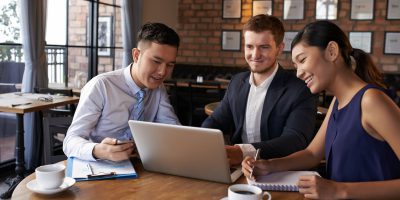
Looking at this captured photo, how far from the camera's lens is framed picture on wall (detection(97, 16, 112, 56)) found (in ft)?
18.8

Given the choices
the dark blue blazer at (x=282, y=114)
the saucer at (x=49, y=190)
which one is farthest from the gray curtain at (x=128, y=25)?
the saucer at (x=49, y=190)

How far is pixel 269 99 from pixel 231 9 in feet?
16.9

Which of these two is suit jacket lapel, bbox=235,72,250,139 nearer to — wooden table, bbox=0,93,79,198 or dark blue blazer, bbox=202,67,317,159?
dark blue blazer, bbox=202,67,317,159

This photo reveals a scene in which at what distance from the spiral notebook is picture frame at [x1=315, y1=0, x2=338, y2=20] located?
5.41 meters

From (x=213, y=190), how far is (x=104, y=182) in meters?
0.36

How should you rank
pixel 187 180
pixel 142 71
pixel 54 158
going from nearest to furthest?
pixel 187 180
pixel 142 71
pixel 54 158

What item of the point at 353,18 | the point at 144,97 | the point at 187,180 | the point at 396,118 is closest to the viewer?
the point at 396,118

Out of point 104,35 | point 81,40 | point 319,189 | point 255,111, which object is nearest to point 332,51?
point 319,189

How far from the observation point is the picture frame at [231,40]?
22.8 ft

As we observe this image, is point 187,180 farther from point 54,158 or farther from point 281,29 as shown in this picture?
point 54,158

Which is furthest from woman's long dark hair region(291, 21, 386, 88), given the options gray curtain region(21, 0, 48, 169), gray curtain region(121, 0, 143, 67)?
gray curtain region(121, 0, 143, 67)

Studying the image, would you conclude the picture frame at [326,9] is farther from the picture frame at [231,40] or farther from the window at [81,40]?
the window at [81,40]

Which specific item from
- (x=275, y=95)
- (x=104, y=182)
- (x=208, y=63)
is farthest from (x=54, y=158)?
(x=208, y=63)

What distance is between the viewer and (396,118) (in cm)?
122
